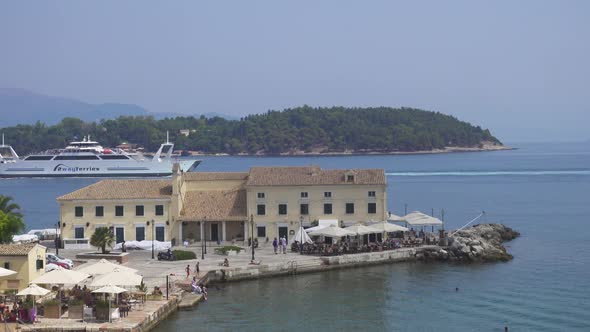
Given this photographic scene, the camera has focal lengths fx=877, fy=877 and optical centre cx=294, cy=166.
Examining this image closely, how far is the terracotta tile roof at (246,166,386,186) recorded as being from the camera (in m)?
49.6

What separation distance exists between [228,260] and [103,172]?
109115 mm

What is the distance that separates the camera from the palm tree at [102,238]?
146ft

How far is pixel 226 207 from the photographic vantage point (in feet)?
164

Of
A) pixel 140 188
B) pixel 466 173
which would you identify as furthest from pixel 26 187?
pixel 140 188

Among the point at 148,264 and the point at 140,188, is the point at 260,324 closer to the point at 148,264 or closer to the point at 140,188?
the point at 148,264

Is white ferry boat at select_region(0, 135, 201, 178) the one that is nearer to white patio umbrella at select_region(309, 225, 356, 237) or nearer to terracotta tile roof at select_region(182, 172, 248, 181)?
terracotta tile roof at select_region(182, 172, 248, 181)

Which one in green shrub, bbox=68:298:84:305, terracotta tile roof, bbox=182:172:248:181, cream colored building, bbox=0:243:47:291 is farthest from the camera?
terracotta tile roof, bbox=182:172:248:181

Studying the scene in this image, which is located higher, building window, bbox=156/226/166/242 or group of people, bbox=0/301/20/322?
building window, bbox=156/226/166/242

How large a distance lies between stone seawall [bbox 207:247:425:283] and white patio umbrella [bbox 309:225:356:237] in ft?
4.01

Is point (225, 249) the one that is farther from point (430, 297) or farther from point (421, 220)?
point (421, 220)

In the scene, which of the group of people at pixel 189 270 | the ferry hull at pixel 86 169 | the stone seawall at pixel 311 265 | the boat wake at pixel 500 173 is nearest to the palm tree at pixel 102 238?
the group of people at pixel 189 270

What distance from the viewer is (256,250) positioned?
47.3 metres

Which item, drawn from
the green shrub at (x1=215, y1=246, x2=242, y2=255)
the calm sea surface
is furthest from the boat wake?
the green shrub at (x1=215, y1=246, x2=242, y2=255)

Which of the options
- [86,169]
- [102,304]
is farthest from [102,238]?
[86,169]
